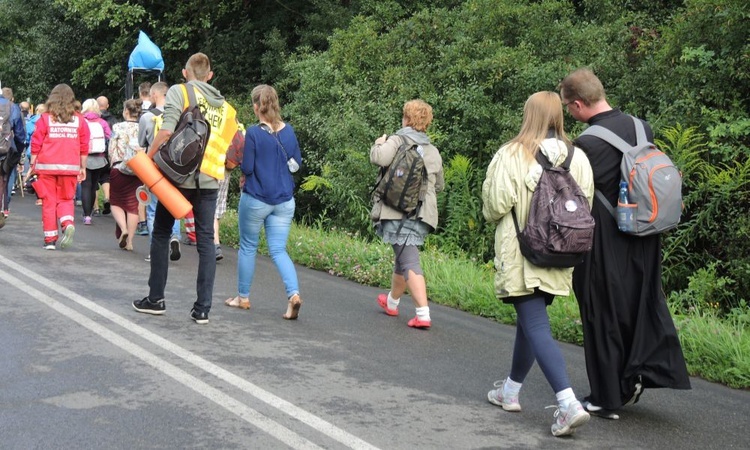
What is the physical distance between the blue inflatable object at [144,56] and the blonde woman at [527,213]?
17.1 m

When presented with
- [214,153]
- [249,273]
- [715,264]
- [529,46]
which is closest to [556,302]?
[715,264]

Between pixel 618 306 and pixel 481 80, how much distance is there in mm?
8773

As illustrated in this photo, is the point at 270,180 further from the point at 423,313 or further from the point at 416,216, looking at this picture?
the point at 423,313

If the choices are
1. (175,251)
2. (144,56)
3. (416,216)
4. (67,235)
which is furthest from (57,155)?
(144,56)

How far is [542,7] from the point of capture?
48.6 ft

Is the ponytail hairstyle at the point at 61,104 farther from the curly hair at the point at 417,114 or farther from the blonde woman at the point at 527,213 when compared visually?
the blonde woman at the point at 527,213

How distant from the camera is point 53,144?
1215 centimetres

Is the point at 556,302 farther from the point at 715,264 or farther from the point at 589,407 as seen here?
the point at 589,407

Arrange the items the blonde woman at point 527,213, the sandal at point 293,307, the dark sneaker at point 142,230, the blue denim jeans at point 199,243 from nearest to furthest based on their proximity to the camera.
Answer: the blonde woman at point 527,213, the blue denim jeans at point 199,243, the sandal at point 293,307, the dark sneaker at point 142,230

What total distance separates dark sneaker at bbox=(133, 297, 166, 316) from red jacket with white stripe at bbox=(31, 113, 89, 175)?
4480 mm

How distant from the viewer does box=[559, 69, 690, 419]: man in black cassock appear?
19.2ft

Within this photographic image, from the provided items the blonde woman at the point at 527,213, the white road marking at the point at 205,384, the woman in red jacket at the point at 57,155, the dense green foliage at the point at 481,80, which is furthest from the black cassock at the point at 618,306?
the woman in red jacket at the point at 57,155

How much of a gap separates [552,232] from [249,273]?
394cm

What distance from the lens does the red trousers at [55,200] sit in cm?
1215
